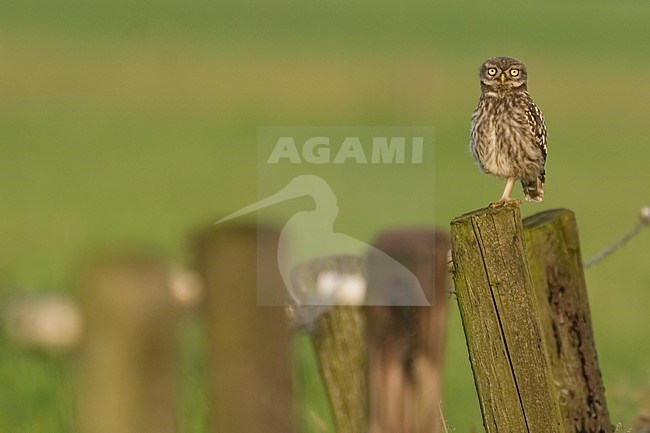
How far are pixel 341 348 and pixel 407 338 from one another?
0.65 ft

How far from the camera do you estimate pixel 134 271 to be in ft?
9.86

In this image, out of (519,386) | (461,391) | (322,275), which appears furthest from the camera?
(461,391)

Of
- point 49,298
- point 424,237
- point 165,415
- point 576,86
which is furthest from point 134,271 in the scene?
point 576,86

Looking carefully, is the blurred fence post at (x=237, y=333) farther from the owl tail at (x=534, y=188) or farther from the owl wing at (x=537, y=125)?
the owl tail at (x=534, y=188)

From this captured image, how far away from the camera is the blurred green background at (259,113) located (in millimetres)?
12242

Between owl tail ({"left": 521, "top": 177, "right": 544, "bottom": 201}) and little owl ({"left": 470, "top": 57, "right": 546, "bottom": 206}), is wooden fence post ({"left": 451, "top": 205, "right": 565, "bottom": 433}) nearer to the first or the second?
little owl ({"left": 470, "top": 57, "right": 546, "bottom": 206})

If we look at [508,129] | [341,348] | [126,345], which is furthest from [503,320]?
[508,129]

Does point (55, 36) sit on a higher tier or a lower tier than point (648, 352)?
higher

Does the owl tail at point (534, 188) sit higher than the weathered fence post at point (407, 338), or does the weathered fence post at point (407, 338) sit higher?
the owl tail at point (534, 188)

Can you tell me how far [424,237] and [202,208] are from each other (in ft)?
49.2

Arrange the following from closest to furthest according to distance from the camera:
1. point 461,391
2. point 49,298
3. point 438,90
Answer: point 49,298 < point 461,391 < point 438,90

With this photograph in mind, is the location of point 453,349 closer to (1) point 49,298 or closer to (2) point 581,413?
(1) point 49,298

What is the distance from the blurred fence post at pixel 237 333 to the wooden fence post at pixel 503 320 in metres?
0.78

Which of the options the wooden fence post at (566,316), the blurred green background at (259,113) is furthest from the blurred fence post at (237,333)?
the blurred green background at (259,113)
